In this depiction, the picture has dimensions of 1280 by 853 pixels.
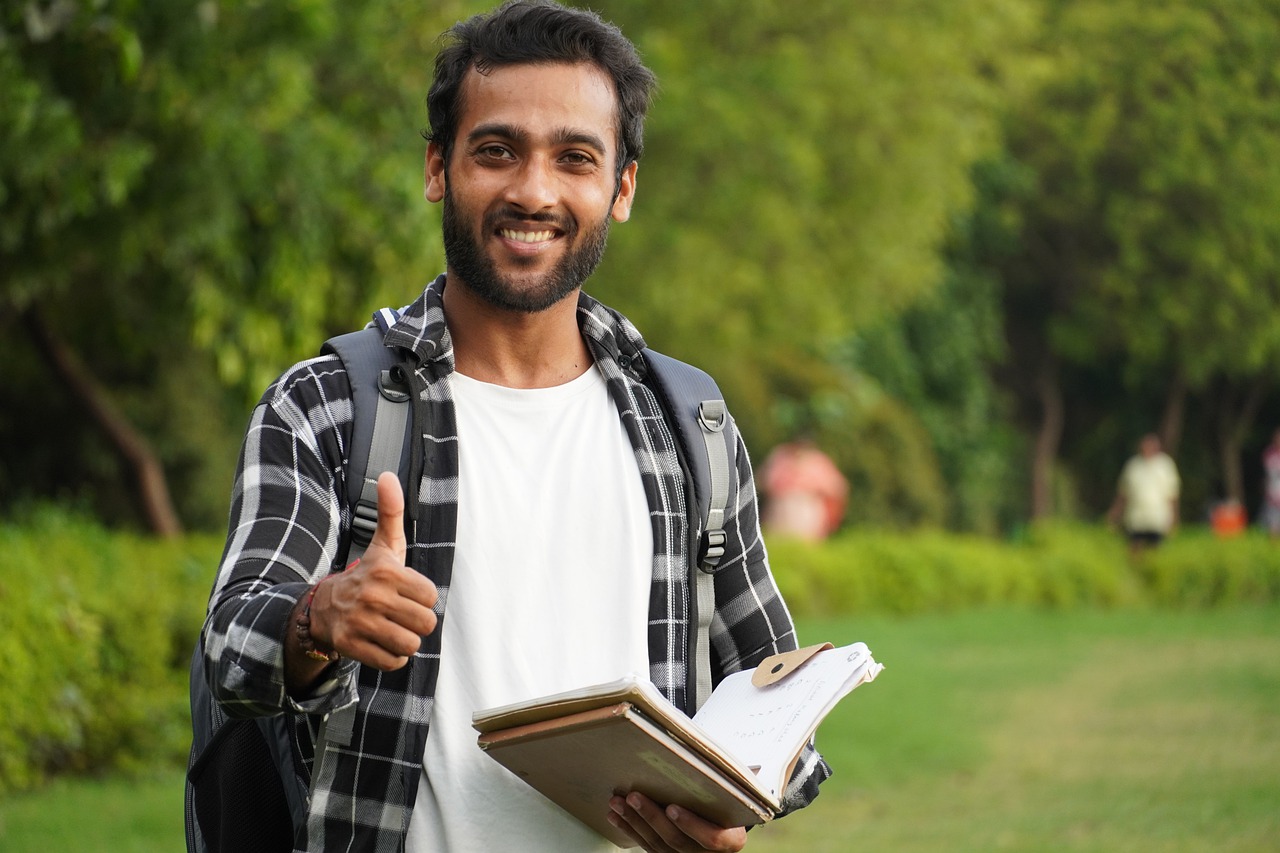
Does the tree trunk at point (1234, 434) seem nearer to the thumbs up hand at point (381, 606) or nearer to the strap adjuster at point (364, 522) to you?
the strap adjuster at point (364, 522)

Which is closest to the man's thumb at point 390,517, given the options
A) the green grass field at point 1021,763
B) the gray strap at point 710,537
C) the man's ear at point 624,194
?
the gray strap at point 710,537

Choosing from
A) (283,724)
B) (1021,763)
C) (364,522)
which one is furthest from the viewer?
(1021,763)

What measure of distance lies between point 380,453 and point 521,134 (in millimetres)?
538

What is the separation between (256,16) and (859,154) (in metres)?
11.6

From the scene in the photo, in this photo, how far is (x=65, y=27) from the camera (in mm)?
6918

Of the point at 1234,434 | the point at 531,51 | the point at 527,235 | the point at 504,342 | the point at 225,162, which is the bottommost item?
the point at 504,342

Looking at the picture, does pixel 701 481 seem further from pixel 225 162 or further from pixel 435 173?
pixel 225 162

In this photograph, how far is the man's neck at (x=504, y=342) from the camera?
2529 mm

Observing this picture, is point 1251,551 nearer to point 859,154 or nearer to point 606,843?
point 859,154

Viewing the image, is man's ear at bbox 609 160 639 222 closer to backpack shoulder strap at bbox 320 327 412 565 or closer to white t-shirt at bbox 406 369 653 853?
white t-shirt at bbox 406 369 653 853

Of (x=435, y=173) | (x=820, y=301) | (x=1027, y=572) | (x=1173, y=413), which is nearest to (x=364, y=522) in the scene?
(x=435, y=173)

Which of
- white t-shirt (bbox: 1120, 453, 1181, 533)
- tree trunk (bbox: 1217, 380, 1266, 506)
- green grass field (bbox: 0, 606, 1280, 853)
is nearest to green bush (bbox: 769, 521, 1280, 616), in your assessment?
white t-shirt (bbox: 1120, 453, 1181, 533)

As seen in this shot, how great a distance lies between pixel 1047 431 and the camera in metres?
32.3

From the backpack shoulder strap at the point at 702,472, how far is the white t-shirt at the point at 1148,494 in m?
20.3
